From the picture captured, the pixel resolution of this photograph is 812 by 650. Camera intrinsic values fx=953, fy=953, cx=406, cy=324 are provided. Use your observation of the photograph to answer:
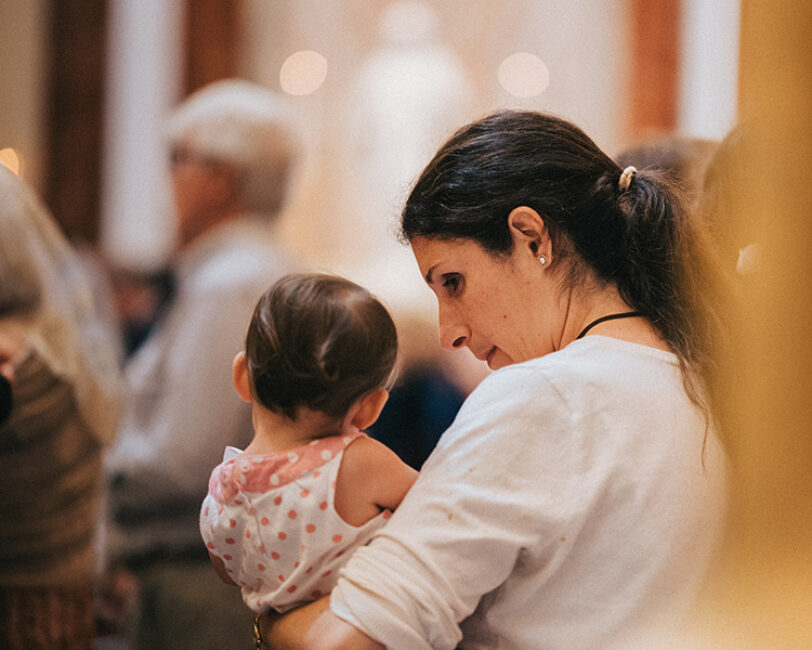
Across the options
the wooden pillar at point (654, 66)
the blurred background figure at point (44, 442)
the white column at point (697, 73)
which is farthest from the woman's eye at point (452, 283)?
the wooden pillar at point (654, 66)

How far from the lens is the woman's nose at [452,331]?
895 millimetres

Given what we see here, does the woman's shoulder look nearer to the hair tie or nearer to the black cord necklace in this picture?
the black cord necklace

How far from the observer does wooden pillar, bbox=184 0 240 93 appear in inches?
131

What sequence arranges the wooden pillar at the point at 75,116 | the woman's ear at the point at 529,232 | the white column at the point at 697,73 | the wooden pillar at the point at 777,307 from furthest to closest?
the wooden pillar at the point at 75,116
the white column at the point at 697,73
the woman's ear at the point at 529,232
the wooden pillar at the point at 777,307

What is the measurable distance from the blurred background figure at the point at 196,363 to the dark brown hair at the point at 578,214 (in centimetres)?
41

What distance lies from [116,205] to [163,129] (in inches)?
12.4

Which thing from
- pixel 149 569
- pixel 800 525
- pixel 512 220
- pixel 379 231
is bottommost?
pixel 149 569

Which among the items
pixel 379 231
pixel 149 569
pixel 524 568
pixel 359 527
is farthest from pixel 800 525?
pixel 379 231

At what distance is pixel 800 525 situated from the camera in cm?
51

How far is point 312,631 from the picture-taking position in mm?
761

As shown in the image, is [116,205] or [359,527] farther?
[116,205]

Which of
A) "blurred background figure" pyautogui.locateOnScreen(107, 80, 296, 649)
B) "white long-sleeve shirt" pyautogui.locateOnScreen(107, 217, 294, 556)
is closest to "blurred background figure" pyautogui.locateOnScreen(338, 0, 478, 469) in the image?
"blurred background figure" pyautogui.locateOnScreen(107, 80, 296, 649)

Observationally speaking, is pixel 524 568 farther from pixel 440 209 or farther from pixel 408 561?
pixel 440 209

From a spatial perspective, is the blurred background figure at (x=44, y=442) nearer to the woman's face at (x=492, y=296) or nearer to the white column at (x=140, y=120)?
the woman's face at (x=492, y=296)
